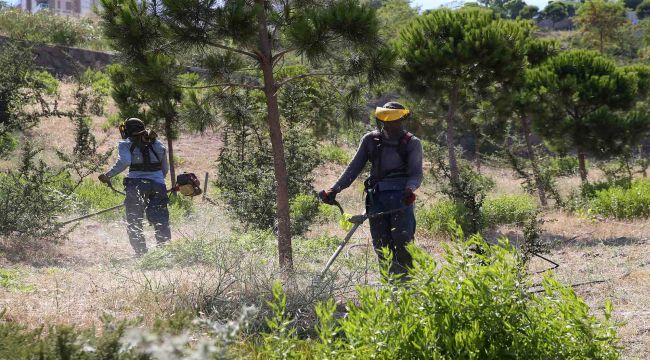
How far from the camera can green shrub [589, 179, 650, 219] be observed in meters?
12.0

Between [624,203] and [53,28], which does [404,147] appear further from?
[53,28]

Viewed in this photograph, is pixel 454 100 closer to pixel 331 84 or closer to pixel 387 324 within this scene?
pixel 331 84

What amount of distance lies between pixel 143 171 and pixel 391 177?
9.78 feet

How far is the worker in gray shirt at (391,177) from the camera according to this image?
595cm

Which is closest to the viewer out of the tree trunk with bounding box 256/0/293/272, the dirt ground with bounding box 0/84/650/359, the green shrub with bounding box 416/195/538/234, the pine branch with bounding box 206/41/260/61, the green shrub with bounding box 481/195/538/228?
the dirt ground with bounding box 0/84/650/359

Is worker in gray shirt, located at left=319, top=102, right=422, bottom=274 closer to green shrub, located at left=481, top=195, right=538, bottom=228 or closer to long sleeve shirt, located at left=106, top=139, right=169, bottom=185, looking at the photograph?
long sleeve shirt, located at left=106, top=139, right=169, bottom=185

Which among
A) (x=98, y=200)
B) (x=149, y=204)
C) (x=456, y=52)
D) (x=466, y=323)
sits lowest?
(x=98, y=200)

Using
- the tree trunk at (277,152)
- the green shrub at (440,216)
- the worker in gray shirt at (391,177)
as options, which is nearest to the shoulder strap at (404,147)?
the worker in gray shirt at (391,177)

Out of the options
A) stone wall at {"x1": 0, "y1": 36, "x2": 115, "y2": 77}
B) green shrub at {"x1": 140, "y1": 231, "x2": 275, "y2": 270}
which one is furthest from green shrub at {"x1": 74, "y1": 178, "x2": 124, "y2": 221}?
stone wall at {"x1": 0, "y1": 36, "x2": 115, "y2": 77}

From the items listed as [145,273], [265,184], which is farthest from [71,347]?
[265,184]

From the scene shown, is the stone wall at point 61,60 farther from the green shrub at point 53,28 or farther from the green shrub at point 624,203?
the green shrub at point 624,203

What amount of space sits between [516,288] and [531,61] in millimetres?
13718

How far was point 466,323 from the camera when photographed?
3.31m

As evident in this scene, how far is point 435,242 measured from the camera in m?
10.1
